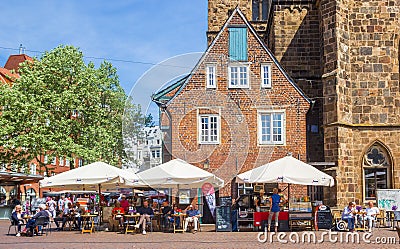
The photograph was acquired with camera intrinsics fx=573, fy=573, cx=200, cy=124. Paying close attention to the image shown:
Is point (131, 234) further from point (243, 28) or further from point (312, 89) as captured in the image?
point (312, 89)

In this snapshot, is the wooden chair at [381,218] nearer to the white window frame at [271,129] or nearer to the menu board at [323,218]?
the menu board at [323,218]

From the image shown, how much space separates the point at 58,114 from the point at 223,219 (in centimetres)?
2211

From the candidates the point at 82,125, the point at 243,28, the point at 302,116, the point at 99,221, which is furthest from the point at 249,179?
the point at 82,125

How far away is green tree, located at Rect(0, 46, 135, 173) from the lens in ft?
130

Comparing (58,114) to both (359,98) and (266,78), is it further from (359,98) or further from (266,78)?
(359,98)

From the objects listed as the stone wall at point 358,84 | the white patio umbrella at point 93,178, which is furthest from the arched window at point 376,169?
the white patio umbrella at point 93,178

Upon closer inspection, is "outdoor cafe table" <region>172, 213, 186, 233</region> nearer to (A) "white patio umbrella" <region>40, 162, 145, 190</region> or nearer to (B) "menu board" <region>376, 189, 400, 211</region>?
(A) "white patio umbrella" <region>40, 162, 145, 190</region>

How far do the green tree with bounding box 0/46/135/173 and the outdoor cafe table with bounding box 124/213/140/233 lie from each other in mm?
18016

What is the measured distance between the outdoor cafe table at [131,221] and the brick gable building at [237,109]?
737 centimetres

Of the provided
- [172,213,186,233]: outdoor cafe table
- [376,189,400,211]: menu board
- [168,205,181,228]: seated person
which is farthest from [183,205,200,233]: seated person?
[376,189,400,211]: menu board

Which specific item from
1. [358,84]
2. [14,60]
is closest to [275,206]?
[358,84]

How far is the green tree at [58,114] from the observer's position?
1560 inches

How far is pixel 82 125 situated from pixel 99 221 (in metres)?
18.9

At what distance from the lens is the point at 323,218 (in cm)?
2272
